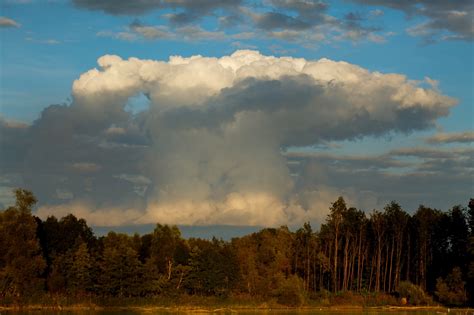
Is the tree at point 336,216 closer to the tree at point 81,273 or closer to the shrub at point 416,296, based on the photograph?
the shrub at point 416,296

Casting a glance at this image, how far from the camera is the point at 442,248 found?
138 m

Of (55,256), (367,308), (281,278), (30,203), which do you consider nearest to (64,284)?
(55,256)

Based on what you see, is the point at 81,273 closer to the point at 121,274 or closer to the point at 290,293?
the point at 121,274

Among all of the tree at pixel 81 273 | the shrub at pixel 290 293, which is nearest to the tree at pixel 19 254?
the tree at pixel 81 273

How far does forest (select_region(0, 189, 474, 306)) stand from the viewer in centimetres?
10938

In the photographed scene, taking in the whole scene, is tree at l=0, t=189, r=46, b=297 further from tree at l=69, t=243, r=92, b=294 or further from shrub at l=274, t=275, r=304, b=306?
shrub at l=274, t=275, r=304, b=306

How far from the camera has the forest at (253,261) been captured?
359 feet

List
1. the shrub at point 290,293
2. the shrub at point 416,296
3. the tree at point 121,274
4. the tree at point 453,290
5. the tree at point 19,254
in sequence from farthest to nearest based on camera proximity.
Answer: the shrub at point 416,296
the shrub at point 290,293
the tree at point 453,290
the tree at point 121,274
the tree at point 19,254

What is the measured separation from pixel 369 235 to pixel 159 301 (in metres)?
51.7

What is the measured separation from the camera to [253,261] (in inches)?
5566

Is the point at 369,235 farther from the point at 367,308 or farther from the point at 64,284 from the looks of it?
the point at 64,284

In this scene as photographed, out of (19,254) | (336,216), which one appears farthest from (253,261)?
(19,254)

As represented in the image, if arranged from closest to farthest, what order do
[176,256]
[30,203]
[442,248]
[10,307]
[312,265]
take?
[10,307] → [30,203] → [176,256] → [442,248] → [312,265]

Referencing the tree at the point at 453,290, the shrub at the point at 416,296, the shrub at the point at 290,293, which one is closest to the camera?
the tree at the point at 453,290
